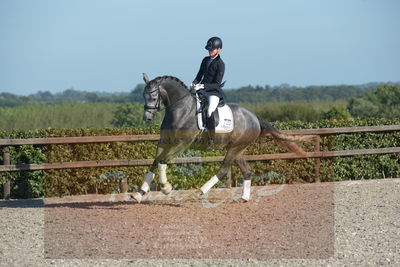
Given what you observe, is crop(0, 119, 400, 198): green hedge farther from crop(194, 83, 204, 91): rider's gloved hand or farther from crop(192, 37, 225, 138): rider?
crop(194, 83, 204, 91): rider's gloved hand

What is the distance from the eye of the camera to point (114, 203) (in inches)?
447

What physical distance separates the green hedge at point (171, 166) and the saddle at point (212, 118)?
129 centimetres

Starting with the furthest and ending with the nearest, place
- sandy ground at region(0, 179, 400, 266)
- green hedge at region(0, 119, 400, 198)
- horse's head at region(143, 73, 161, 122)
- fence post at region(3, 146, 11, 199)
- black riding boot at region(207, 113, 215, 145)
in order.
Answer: green hedge at region(0, 119, 400, 198) < fence post at region(3, 146, 11, 199) < black riding boot at region(207, 113, 215, 145) < horse's head at region(143, 73, 161, 122) < sandy ground at region(0, 179, 400, 266)

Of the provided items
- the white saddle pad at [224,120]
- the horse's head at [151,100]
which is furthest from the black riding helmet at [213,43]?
the horse's head at [151,100]

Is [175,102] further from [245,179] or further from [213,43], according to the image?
[245,179]

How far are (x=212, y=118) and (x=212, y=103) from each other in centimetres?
26

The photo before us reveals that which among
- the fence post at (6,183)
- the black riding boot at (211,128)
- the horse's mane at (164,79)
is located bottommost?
the fence post at (6,183)

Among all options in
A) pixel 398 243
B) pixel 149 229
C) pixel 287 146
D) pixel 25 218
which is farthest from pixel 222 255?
pixel 287 146

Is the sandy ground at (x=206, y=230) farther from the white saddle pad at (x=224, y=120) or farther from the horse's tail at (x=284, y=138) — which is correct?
the white saddle pad at (x=224, y=120)

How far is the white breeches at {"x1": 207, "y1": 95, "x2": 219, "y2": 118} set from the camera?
1056 centimetres

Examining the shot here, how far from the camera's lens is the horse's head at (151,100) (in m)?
9.98

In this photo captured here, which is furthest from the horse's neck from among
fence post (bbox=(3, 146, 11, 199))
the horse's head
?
fence post (bbox=(3, 146, 11, 199))

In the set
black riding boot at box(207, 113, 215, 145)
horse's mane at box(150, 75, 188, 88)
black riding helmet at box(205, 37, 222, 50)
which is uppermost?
A: black riding helmet at box(205, 37, 222, 50)

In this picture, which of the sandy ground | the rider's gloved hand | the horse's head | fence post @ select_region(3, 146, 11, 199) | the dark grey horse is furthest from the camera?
fence post @ select_region(3, 146, 11, 199)
